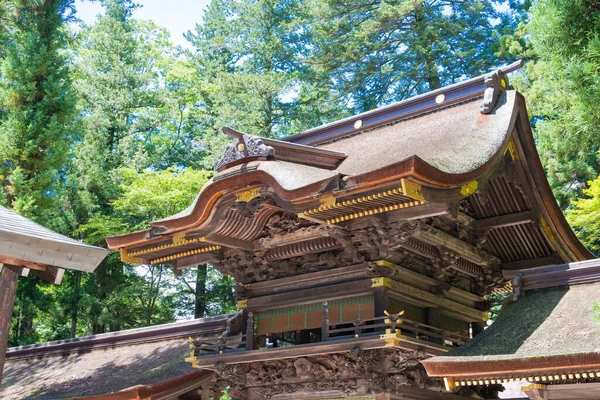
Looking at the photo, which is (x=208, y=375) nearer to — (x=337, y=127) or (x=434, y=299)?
(x=434, y=299)

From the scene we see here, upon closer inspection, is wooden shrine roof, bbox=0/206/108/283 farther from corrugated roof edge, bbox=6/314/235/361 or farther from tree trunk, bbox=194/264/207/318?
tree trunk, bbox=194/264/207/318

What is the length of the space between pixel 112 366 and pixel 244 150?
6022mm

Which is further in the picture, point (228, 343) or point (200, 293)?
point (200, 293)

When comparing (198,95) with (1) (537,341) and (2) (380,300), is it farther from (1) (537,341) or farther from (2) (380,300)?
(1) (537,341)

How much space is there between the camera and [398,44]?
26.4m

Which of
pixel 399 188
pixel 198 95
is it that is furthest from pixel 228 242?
pixel 198 95

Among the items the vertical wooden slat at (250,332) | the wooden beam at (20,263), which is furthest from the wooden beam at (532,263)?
the wooden beam at (20,263)

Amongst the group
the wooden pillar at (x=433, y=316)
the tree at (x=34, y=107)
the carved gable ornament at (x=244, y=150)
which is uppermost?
the tree at (x=34, y=107)

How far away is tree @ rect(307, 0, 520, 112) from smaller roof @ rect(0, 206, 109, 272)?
20.3 metres

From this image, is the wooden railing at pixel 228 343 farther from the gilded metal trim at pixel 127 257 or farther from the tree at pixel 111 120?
the tree at pixel 111 120

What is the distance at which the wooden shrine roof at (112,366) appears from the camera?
11.4 m

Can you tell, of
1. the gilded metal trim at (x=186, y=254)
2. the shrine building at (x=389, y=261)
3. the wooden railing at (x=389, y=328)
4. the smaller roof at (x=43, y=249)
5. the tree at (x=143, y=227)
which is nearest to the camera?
the smaller roof at (x=43, y=249)

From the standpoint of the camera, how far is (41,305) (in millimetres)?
22672

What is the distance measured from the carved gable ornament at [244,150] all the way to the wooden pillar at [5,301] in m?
3.93
